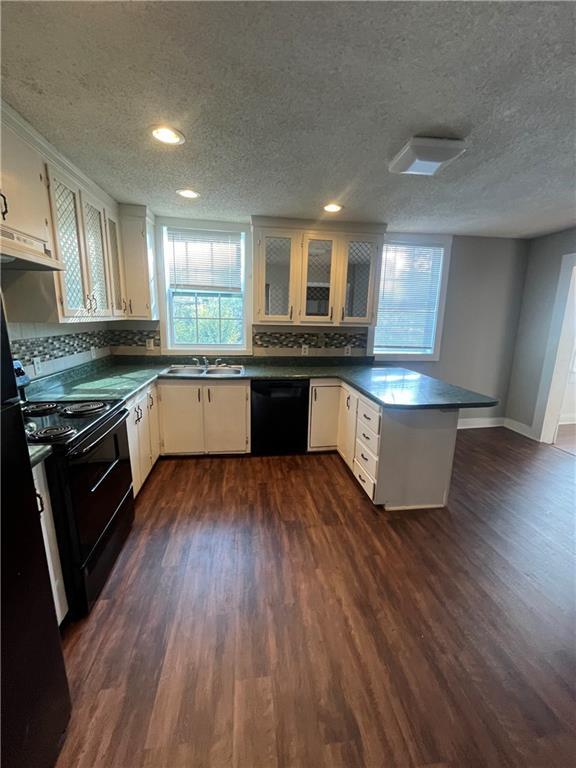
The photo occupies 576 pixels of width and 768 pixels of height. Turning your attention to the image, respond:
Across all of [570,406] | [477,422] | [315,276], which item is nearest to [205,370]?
[315,276]

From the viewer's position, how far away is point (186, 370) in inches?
134

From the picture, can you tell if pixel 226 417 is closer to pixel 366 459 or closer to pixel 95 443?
pixel 366 459

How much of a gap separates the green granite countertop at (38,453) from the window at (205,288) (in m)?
2.40

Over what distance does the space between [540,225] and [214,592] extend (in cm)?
452

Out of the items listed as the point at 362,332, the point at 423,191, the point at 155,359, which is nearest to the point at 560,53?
the point at 423,191

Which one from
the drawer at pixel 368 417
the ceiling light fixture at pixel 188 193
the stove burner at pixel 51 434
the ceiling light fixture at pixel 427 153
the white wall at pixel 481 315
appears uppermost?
the ceiling light fixture at pixel 188 193

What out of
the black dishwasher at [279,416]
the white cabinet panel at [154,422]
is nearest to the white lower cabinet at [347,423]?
the black dishwasher at [279,416]

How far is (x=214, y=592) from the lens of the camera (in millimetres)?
1713

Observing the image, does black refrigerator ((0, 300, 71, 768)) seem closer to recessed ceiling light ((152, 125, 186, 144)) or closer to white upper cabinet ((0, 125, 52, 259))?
white upper cabinet ((0, 125, 52, 259))

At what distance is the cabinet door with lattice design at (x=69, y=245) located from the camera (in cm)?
Result: 194

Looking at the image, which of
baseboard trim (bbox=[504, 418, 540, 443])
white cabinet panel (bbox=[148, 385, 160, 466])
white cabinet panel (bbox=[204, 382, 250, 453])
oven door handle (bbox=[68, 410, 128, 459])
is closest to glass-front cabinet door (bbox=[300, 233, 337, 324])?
white cabinet panel (bbox=[204, 382, 250, 453])

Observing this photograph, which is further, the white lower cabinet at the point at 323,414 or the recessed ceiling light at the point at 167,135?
the white lower cabinet at the point at 323,414

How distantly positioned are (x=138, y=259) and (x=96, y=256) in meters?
0.57

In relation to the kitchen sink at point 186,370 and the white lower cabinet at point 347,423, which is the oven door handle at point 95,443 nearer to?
the kitchen sink at point 186,370
